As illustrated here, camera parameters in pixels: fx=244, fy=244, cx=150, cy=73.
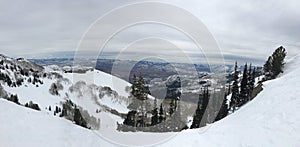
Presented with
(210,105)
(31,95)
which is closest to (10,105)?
(210,105)

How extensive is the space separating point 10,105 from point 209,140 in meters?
17.7

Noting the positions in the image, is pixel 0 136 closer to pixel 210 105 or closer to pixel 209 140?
pixel 209 140

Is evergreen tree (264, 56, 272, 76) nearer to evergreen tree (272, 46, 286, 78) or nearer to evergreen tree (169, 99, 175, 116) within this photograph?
evergreen tree (272, 46, 286, 78)

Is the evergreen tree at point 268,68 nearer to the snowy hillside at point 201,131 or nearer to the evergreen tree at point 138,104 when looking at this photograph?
the evergreen tree at point 138,104

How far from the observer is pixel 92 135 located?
67.5 ft

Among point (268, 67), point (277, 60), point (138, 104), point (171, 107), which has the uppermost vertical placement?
point (277, 60)

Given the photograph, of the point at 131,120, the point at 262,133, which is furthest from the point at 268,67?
the point at 262,133

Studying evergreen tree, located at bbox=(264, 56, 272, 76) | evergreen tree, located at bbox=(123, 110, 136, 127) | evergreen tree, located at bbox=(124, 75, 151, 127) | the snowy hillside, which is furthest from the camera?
evergreen tree, located at bbox=(264, 56, 272, 76)

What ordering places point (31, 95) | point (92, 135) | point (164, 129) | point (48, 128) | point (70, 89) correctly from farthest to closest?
1. point (70, 89)
2. point (31, 95)
3. point (164, 129)
4. point (92, 135)
5. point (48, 128)

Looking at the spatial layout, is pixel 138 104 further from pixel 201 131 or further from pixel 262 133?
pixel 262 133

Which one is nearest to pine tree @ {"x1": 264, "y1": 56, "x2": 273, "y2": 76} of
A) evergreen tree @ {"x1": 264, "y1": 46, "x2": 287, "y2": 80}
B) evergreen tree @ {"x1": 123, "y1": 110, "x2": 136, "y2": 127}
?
evergreen tree @ {"x1": 264, "y1": 46, "x2": 287, "y2": 80}

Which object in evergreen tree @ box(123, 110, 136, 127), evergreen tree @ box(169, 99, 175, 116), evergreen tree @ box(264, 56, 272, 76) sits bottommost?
evergreen tree @ box(123, 110, 136, 127)

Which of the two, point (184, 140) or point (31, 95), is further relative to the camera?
point (31, 95)

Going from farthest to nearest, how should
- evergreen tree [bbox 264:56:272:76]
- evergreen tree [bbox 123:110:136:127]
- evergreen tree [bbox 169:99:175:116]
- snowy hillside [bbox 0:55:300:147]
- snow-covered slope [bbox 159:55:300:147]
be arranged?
evergreen tree [bbox 264:56:272:76]
evergreen tree [bbox 169:99:175:116]
evergreen tree [bbox 123:110:136:127]
snowy hillside [bbox 0:55:300:147]
snow-covered slope [bbox 159:55:300:147]
